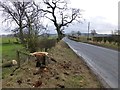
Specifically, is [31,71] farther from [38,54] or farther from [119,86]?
[119,86]

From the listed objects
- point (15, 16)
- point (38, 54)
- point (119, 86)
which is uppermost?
point (15, 16)

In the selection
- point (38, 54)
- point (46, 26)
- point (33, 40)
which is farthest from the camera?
point (46, 26)

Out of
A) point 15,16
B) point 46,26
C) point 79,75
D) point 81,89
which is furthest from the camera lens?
point 15,16

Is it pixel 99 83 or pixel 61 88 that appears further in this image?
pixel 99 83

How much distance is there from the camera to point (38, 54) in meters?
12.7

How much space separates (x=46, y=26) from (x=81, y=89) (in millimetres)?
26327

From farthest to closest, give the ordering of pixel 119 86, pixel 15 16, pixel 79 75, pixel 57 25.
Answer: pixel 57 25 → pixel 15 16 → pixel 79 75 → pixel 119 86

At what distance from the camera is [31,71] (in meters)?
11.7

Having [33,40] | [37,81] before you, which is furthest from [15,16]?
[37,81]

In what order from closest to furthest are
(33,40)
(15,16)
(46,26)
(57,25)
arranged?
(33,40), (46,26), (15,16), (57,25)

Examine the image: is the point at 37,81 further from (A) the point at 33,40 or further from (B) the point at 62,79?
(A) the point at 33,40

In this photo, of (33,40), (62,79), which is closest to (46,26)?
(33,40)

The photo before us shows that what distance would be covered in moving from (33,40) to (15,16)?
23.3 m

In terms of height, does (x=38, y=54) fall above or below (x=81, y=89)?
above
